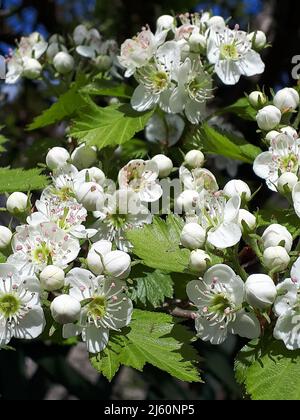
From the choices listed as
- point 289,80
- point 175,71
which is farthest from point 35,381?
point 175,71

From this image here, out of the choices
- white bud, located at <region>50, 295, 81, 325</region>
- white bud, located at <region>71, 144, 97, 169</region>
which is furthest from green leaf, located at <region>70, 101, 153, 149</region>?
white bud, located at <region>50, 295, 81, 325</region>

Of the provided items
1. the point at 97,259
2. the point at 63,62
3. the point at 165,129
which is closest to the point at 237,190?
the point at 97,259

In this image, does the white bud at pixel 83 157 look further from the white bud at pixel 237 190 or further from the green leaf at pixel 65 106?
the white bud at pixel 237 190

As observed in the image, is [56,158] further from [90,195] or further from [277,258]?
[277,258]

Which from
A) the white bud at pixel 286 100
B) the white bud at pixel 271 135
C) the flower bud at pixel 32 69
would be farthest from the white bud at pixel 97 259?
the flower bud at pixel 32 69

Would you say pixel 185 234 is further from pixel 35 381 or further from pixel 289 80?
pixel 35 381

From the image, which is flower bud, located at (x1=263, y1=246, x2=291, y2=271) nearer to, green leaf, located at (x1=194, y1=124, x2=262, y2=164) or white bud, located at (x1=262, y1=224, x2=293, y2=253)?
white bud, located at (x1=262, y1=224, x2=293, y2=253)
